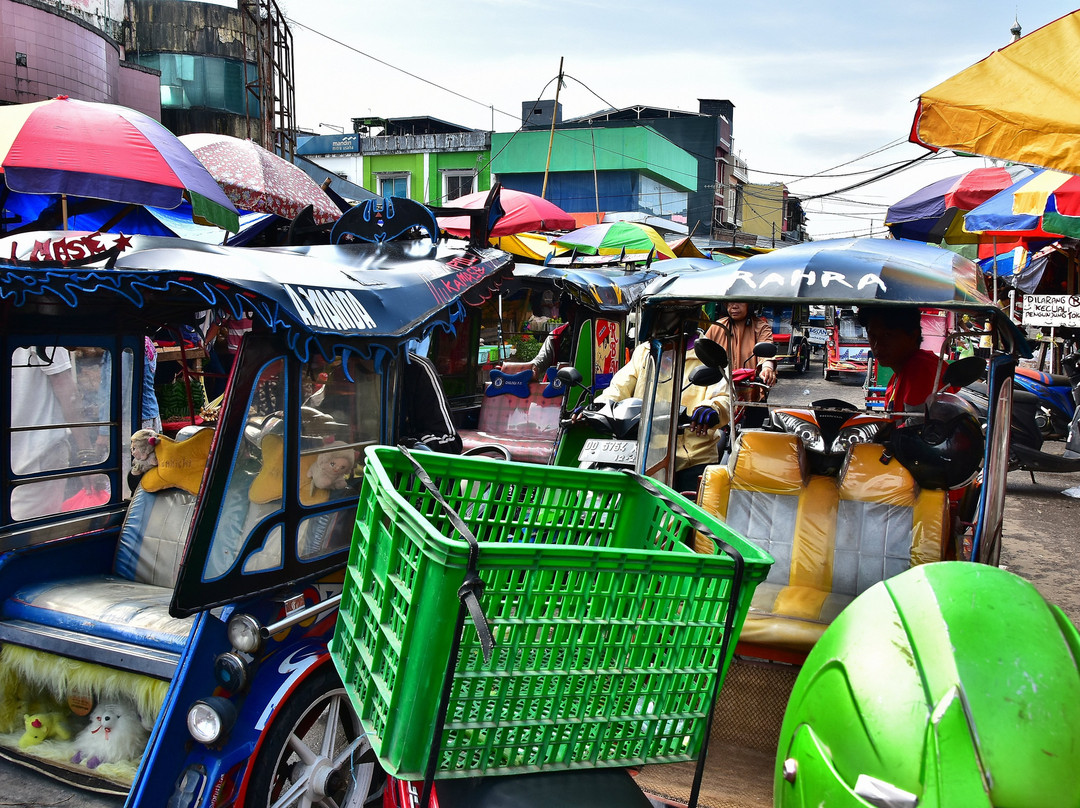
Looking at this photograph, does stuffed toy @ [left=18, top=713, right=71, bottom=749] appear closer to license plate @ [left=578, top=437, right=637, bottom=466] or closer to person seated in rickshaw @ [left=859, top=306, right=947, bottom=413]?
license plate @ [left=578, top=437, right=637, bottom=466]

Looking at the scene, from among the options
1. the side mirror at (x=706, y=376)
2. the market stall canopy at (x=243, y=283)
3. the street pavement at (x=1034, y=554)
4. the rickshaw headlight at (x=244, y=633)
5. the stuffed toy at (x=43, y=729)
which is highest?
the market stall canopy at (x=243, y=283)

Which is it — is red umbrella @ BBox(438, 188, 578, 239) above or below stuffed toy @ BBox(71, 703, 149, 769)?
above

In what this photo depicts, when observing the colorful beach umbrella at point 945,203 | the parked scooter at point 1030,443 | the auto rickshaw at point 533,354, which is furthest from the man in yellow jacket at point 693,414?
the parked scooter at point 1030,443

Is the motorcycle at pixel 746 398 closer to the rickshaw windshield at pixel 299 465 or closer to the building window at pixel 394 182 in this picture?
the rickshaw windshield at pixel 299 465

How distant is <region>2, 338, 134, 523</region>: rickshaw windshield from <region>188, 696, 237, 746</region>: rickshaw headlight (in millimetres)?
1761

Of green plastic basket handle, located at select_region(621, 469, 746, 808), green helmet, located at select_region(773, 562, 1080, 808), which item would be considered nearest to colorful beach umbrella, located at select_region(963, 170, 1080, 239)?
green plastic basket handle, located at select_region(621, 469, 746, 808)

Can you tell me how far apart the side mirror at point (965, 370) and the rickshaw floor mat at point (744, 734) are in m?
1.49

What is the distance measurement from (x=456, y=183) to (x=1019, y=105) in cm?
3045

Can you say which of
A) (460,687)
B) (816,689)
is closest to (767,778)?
(816,689)

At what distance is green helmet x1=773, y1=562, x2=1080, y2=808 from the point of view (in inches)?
57.9

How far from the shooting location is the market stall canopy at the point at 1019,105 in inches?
120

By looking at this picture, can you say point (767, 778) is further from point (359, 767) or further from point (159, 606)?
point (159, 606)

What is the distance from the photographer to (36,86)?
47.2 feet

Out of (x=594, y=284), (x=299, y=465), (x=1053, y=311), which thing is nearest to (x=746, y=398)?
(x=594, y=284)
